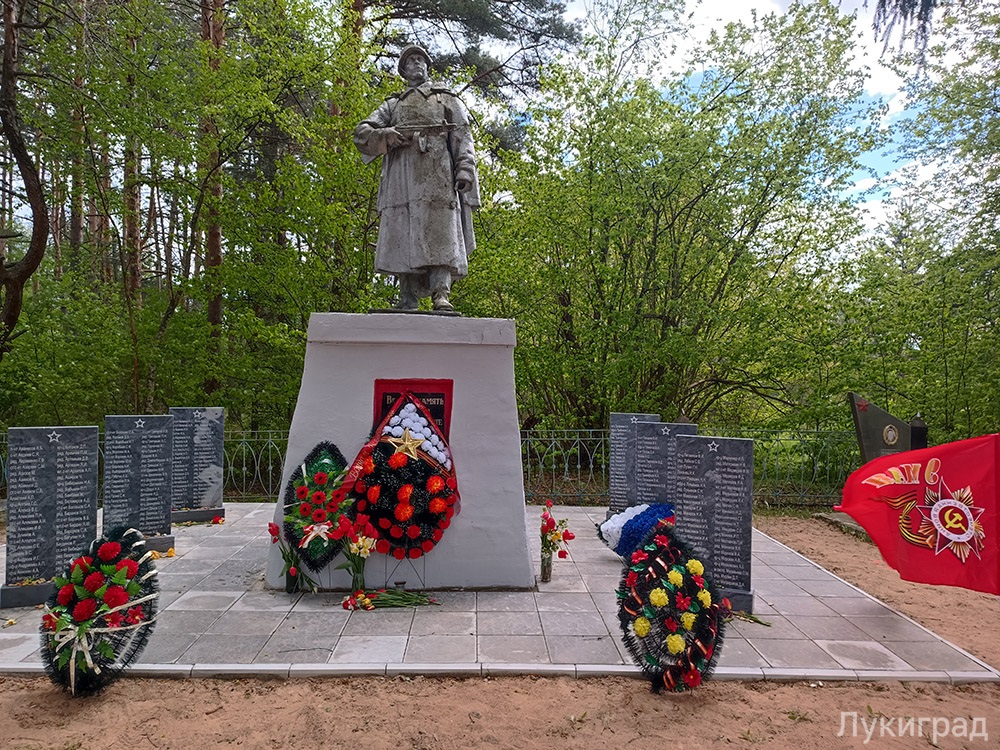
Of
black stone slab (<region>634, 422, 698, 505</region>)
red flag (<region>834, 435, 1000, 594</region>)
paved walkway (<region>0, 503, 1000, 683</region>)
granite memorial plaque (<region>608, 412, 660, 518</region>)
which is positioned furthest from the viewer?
granite memorial plaque (<region>608, 412, 660, 518</region>)

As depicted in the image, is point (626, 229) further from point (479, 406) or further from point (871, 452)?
point (479, 406)

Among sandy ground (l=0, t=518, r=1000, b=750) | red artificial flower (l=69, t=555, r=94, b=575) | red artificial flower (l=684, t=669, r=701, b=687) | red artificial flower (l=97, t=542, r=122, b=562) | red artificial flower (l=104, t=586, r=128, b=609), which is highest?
red artificial flower (l=97, t=542, r=122, b=562)

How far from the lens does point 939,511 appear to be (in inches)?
163

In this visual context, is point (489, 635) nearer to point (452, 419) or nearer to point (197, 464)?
point (452, 419)

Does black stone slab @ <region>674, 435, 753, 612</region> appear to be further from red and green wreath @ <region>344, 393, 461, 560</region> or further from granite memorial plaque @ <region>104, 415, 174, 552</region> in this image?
granite memorial plaque @ <region>104, 415, 174, 552</region>

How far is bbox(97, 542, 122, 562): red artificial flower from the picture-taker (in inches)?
127

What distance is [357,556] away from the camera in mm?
4551

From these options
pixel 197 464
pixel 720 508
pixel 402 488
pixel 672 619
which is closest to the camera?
pixel 672 619

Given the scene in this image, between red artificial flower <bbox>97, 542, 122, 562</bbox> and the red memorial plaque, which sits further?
the red memorial plaque

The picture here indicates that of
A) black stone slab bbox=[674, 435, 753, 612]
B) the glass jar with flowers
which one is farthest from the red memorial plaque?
black stone slab bbox=[674, 435, 753, 612]

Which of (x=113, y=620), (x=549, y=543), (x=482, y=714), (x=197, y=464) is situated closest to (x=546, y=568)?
(x=549, y=543)

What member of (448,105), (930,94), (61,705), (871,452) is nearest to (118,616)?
(61,705)

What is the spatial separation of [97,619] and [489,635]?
221 centimetres

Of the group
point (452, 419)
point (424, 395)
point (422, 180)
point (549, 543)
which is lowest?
point (549, 543)
